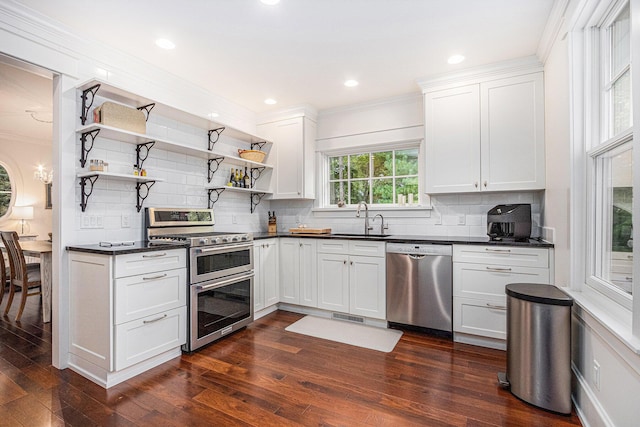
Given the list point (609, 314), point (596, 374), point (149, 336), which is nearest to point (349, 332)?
point (149, 336)

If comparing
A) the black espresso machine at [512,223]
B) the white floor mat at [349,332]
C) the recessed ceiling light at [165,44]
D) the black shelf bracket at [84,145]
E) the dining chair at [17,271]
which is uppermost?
the recessed ceiling light at [165,44]

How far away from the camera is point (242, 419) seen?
1.85 metres

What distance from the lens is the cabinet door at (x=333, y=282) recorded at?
11.5 feet

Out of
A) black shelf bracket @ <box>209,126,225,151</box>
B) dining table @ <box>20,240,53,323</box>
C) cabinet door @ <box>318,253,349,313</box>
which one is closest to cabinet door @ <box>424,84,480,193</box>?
cabinet door @ <box>318,253,349,313</box>

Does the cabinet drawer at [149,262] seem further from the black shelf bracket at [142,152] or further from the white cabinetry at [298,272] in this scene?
the white cabinetry at [298,272]

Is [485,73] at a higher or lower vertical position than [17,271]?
higher

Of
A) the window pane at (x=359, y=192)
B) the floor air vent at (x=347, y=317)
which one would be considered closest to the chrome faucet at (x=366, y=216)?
the window pane at (x=359, y=192)

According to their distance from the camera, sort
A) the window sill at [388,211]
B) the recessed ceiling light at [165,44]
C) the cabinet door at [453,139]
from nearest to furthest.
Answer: the recessed ceiling light at [165,44] < the cabinet door at [453,139] < the window sill at [388,211]

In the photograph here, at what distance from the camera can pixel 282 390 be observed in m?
2.15

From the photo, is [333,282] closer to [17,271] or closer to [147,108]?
[147,108]

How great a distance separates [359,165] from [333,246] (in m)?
1.32

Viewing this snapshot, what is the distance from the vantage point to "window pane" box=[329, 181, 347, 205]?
14.5 feet

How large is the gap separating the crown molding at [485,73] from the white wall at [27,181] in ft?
22.6

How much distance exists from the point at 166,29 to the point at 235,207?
2141 millimetres
